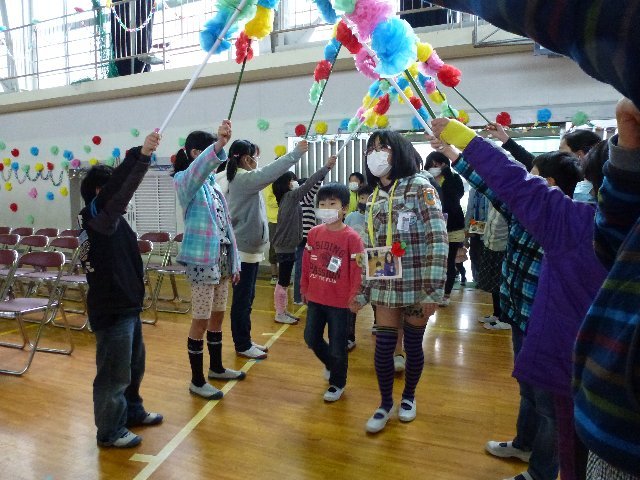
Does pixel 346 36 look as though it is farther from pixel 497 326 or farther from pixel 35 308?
pixel 497 326

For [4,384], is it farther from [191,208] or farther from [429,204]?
[429,204]

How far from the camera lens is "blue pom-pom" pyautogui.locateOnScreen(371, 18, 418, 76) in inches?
77.6

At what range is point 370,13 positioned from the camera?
6.54 feet

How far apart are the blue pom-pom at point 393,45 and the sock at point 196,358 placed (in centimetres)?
189

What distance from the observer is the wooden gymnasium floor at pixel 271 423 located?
225cm

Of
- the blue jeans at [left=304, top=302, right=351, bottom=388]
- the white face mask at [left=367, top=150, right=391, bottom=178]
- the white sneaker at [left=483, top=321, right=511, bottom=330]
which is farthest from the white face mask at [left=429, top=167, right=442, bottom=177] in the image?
the white face mask at [left=367, top=150, right=391, bottom=178]

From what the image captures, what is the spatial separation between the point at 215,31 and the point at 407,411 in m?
2.19

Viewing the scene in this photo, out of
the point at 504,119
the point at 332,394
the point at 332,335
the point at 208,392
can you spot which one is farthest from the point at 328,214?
the point at 504,119

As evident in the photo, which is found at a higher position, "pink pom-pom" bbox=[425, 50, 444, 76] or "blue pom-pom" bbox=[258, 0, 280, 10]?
"blue pom-pom" bbox=[258, 0, 280, 10]

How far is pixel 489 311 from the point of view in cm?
513

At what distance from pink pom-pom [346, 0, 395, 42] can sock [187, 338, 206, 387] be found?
196 cm

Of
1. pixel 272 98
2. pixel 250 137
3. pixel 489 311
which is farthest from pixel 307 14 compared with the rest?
pixel 489 311

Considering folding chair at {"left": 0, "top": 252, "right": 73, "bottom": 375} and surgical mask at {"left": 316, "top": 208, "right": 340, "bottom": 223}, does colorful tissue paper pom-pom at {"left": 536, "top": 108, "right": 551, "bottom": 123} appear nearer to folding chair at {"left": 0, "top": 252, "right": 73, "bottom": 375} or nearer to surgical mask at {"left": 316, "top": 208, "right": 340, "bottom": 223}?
surgical mask at {"left": 316, "top": 208, "right": 340, "bottom": 223}

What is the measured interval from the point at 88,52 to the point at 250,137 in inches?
151
